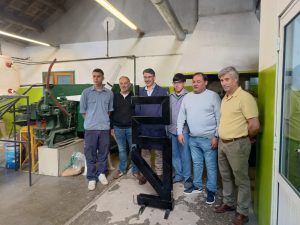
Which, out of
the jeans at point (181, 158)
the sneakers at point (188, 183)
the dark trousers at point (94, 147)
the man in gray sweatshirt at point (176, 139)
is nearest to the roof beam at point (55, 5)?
the dark trousers at point (94, 147)

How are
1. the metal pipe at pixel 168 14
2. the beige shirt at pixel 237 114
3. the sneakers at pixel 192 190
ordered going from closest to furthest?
the beige shirt at pixel 237 114
the sneakers at pixel 192 190
the metal pipe at pixel 168 14

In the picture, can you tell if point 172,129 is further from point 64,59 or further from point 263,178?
point 64,59

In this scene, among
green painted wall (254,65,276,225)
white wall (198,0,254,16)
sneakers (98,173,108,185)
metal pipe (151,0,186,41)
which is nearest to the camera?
green painted wall (254,65,276,225)

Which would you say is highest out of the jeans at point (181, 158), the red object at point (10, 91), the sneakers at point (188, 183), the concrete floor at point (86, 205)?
the red object at point (10, 91)

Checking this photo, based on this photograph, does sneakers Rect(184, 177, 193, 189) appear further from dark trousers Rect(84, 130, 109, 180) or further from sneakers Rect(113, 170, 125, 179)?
dark trousers Rect(84, 130, 109, 180)

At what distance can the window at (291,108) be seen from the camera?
1.47m

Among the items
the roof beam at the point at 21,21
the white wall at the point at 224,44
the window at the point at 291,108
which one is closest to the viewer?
the window at the point at 291,108

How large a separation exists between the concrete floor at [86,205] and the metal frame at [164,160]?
0.09 metres

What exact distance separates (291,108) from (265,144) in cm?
52

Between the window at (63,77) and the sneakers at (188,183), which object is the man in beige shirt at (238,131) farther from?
the window at (63,77)

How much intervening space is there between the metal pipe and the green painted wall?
205cm

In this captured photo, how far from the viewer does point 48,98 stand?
3.57m

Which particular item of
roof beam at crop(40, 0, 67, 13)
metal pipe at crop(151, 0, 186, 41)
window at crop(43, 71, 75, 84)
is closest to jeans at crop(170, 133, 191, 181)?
metal pipe at crop(151, 0, 186, 41)

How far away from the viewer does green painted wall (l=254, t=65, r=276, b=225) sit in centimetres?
180
